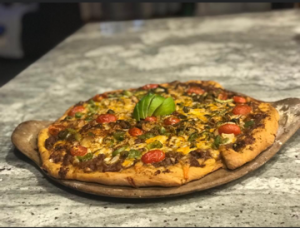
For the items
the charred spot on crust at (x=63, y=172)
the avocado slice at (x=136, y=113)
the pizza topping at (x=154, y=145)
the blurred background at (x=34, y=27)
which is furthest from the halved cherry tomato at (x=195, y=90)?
the blurred background at (x=34, y=27)

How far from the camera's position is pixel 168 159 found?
2.87 metres

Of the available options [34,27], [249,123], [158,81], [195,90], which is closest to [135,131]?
[249,123]

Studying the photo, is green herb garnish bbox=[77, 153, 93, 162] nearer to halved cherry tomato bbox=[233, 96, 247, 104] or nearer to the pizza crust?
the pizza crust

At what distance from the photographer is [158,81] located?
17.9 feet

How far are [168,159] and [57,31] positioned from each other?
5251 millimetres

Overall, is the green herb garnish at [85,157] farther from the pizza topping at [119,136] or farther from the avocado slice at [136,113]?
the avocado slice at [136,113]

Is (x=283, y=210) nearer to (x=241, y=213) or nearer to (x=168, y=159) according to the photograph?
(x=241, y=213)

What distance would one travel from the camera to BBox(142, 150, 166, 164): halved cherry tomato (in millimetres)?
2879

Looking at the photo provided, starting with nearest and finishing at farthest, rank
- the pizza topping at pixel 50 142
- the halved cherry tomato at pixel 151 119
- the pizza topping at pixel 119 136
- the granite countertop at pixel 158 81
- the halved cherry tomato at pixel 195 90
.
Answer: the granite countertop at pixel 158 81 < the pizza topping at pixel 119 136 < the pizza topping at pixel 50 142 < the halved cherry tomato at pixel 151 119 < the halved cherry tomato at pixel 195 90

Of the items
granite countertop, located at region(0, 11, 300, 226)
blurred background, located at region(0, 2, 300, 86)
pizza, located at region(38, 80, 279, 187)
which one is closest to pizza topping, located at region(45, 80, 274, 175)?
pizza, located at region(38, 80, 279, 187)

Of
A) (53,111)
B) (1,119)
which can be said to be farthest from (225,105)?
(1,119)

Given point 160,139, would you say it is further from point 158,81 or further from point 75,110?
point 158,81

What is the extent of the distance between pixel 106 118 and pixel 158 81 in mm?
2013

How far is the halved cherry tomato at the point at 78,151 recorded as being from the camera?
3107 mm
